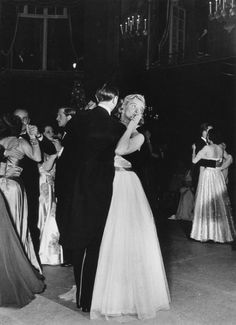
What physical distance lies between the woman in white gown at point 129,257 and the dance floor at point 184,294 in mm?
115

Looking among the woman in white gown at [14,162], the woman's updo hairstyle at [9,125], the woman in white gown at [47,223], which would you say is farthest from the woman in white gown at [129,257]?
the woman in white gown at [47,223]

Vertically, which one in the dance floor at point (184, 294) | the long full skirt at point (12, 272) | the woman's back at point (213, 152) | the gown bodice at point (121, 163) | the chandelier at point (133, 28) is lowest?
the dance floor at point (184, 294)

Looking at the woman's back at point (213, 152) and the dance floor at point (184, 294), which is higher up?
the woman's back at point (213, 152)

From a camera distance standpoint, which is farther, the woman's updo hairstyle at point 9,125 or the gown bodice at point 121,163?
the woman's updo hairstyle at point 9,125

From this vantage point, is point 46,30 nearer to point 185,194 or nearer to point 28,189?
point 185,194

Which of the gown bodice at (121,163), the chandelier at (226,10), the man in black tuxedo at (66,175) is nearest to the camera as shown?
the man in black tuxedo at (66,175)

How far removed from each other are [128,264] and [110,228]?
30 centimetres

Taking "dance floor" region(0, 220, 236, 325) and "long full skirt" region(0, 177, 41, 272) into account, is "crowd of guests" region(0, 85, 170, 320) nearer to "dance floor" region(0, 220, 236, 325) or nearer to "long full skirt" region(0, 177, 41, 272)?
"dance floor" region(0, 220, 236, 325)

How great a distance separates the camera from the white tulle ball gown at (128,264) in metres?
3.26

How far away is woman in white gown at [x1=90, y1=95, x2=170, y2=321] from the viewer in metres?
3.26

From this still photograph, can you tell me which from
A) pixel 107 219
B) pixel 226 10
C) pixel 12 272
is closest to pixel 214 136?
pixel 226 10

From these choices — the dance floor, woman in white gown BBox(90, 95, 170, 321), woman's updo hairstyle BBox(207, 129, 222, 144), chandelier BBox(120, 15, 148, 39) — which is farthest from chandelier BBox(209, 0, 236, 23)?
woman in white gown BBox(90, 95, 170, 321)

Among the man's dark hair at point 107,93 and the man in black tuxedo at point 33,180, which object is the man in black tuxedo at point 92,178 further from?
the man in black tuxedo at point 33,180

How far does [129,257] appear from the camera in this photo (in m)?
3.32
